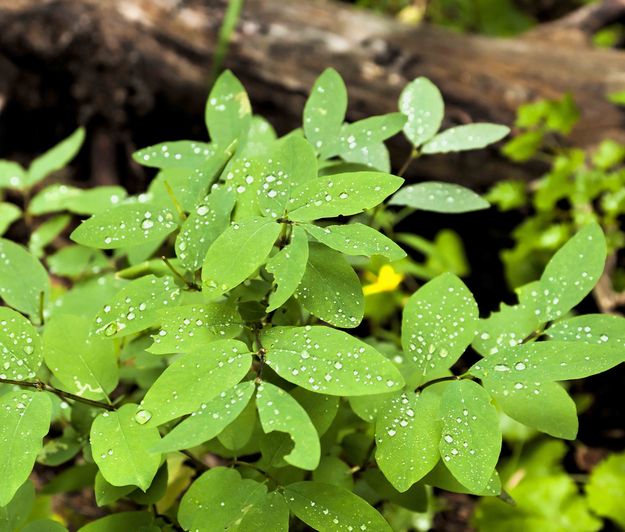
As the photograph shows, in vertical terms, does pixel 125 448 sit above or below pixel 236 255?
below

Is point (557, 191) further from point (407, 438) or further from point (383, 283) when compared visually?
point (407, 438)

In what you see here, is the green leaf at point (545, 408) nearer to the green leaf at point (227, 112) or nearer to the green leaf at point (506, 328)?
the green leaf at point (506, 328)

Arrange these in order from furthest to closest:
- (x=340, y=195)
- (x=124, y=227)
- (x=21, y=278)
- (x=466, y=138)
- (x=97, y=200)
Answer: (x=97, y=200), (x=466, y=138), (x=21, y=278), (x=124, y=227), (x=340, y=195)

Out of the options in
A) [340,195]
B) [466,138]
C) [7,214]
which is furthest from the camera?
[7,214]

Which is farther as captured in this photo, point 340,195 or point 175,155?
point 175,155

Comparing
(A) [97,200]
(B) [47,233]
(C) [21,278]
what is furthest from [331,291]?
(B) [47,233]

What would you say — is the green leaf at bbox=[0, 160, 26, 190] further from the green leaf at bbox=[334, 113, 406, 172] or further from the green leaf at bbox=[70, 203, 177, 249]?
the green leaf at bbox=[334, 113, 406, 172]
